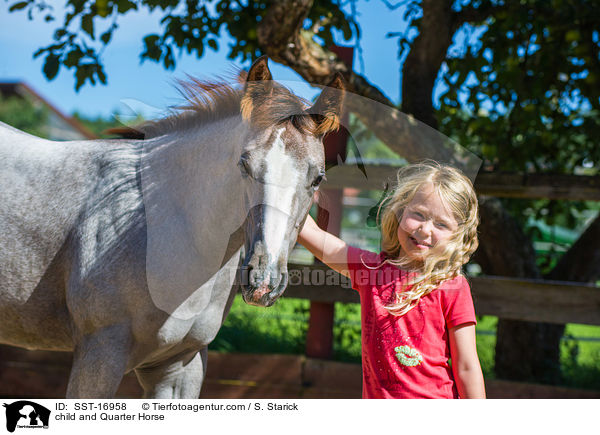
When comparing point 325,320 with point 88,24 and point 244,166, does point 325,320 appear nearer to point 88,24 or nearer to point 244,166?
point 244,166

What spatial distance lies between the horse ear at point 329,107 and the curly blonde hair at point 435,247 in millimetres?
391

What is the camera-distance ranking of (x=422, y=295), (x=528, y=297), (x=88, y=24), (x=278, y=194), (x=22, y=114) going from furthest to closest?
(x=22, y=114) → (x=528, y=297) → (x=88, y=24) → (x=422, y=295) → (x=278, y=194)

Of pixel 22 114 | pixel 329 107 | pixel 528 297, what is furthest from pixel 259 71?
pixel 22 114

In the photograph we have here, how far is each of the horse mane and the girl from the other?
0.46m

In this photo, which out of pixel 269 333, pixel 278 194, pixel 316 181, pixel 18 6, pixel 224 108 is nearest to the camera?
pixel 278 194

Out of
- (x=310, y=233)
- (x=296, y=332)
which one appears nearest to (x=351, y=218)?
(x=296, y=332)

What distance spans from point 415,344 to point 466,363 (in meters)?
0.17

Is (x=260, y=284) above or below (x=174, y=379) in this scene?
above

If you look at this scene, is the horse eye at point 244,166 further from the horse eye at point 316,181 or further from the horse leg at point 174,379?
the horse leg at point 174,379

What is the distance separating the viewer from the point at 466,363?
1.59 m

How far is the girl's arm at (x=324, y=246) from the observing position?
6.03ft
